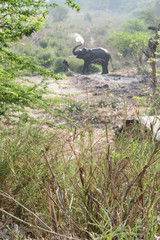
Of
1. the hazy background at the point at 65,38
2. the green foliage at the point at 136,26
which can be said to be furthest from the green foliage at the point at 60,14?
the green foliage at the point at 136,26

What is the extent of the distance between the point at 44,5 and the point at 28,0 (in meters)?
0.21

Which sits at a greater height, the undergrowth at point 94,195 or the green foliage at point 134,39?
the green foliage at point 134,39

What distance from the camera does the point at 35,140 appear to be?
2.17 m

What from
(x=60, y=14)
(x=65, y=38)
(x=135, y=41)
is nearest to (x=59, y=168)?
(x=135, y=41)

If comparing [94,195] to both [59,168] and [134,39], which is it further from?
[134,39]

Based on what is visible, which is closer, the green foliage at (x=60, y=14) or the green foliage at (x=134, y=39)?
the green foliage at (x=134, y=39)

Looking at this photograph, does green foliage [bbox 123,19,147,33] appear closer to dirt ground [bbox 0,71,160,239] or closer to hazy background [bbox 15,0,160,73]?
hazy background [bbox 15,0,160,73]

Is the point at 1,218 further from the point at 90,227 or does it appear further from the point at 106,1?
the point at 106,1

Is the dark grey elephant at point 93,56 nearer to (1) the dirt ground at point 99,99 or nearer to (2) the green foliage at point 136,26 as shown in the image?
(1) the dirt ground at point 99,99

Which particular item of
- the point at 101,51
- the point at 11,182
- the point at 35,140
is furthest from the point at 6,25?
the point at 101,51

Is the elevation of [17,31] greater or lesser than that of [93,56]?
lesser

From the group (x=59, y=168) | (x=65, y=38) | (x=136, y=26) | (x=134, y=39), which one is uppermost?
(x=136, y=26)

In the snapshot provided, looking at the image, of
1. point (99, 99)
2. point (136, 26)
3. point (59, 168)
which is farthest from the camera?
point (136, 26)

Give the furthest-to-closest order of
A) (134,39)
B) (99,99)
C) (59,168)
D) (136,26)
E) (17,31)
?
(136,26) → (134,39) → (99,99) → (17,31) → (59,168)
